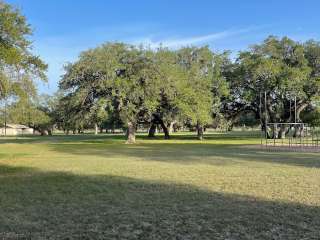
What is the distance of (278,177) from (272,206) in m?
4.35

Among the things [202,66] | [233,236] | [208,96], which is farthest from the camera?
[202,66]

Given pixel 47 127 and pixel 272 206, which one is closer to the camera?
pixel 272 206

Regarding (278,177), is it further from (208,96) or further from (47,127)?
(47,127)

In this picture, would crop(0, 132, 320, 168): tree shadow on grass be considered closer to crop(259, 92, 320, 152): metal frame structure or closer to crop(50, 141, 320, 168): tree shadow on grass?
crop(50, 141, 320, 168): tree shadow on grass

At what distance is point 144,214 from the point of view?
6895 mm

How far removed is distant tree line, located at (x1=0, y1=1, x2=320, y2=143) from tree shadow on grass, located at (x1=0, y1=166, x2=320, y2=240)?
41.7ft

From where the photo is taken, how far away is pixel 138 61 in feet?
121

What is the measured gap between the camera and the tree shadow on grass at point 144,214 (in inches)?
224

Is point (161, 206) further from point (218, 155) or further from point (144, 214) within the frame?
point (218, 155)

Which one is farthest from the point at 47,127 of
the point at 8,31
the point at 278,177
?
the point at 278,177

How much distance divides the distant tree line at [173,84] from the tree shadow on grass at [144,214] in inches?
500

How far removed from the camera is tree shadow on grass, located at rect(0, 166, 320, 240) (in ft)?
18.7

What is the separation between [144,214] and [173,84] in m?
30.7

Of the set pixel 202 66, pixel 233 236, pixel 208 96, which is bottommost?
pixel 233 236
